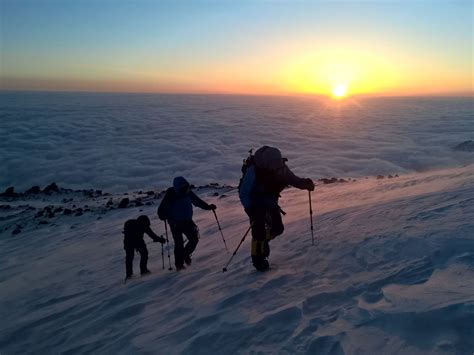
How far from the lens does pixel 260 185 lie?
4.96 metres

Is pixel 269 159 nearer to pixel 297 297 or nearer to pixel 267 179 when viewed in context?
pixel 267 179

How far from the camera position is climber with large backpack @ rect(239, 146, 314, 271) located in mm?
4820

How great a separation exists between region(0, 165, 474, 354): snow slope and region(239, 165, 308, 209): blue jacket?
900mm

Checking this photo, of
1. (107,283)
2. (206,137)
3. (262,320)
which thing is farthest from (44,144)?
(262,320)

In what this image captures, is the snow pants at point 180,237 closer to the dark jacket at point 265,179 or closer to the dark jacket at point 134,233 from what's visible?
the dark jacket at point 134,233

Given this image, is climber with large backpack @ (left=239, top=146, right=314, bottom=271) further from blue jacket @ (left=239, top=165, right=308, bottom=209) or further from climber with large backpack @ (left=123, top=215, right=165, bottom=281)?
climber with large backpack @ (left=123, top=215, right=165, bottom=281)

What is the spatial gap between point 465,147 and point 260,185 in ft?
156

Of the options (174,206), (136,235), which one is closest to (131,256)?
(136,235)

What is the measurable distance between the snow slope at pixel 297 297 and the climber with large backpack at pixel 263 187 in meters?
0.43

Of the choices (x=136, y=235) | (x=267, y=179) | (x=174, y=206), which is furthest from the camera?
(x=136, y=235)

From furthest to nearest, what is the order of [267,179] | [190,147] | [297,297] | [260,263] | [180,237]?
1. [190,147]
2. [180,237]
3. [260,263]
4. [267,179]
5. [297,297]

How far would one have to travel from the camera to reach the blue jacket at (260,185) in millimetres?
4895

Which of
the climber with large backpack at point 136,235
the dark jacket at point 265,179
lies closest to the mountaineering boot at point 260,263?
the dark jacket at point 265,179

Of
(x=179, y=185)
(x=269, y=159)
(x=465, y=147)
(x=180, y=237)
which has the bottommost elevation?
(x=465, y=147)
